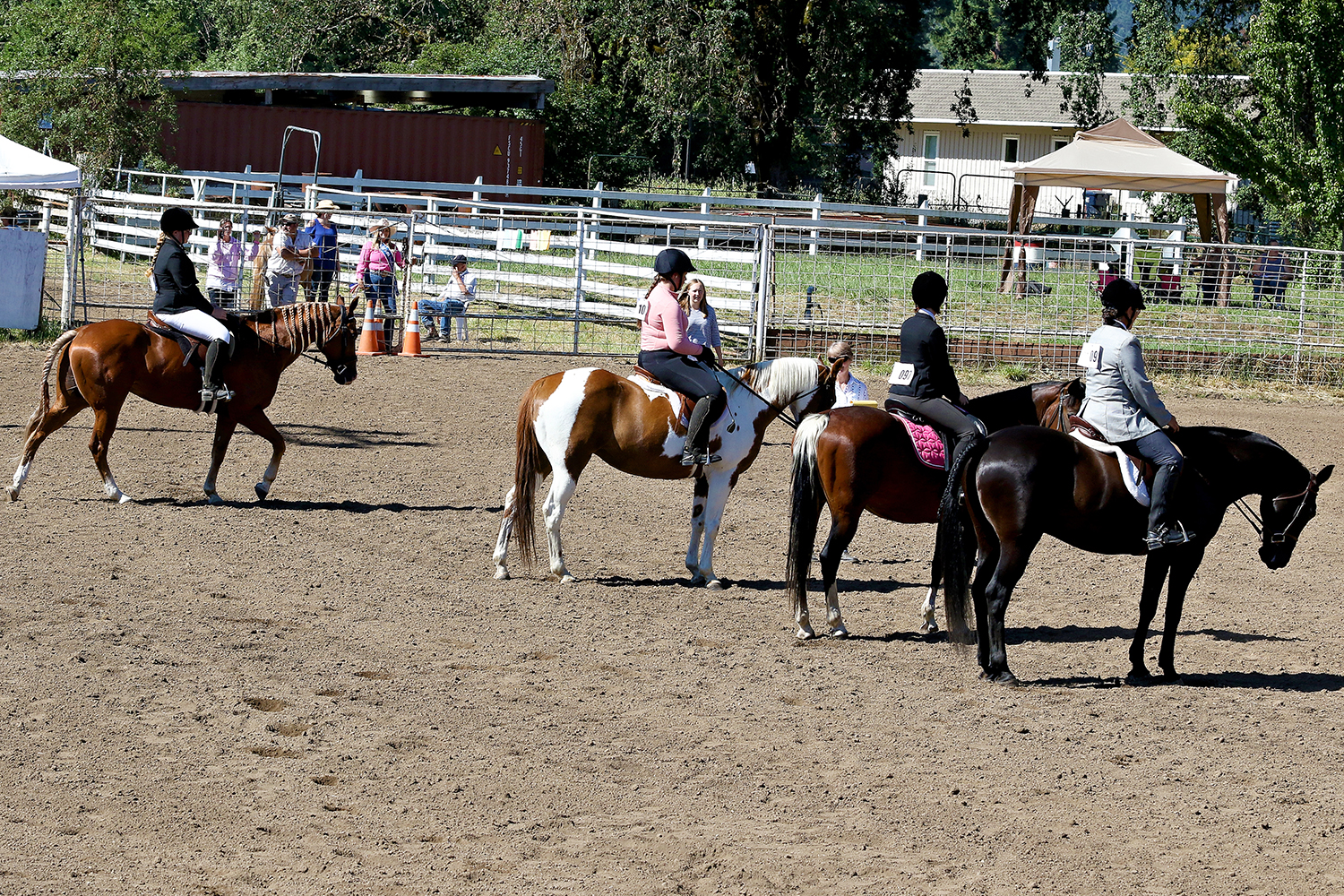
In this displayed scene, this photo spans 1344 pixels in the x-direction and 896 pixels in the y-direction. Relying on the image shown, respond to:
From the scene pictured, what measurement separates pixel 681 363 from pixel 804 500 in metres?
1.54

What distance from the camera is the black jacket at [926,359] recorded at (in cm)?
790

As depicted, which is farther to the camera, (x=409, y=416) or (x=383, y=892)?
(x=409, y=416)

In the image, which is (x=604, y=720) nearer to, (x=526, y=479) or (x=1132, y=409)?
(x=526, y=479)

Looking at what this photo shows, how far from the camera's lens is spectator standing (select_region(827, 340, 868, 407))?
Result: 9516 millimetres

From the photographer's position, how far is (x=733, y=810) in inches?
222

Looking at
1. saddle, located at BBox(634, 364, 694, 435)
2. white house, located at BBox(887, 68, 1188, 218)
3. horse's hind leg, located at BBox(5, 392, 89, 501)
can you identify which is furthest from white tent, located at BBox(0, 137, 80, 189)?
white house, located at BBox(887, 68, 1188, 218)

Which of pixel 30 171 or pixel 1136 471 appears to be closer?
pixel 1136 471

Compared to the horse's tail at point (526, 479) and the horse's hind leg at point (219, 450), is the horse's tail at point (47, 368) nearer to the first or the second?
the horse's hind leg at point (219, 450)

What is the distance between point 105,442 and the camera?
10859 mm

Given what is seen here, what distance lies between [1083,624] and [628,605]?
9.24ft

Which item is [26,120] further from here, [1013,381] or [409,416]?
[1013,381]

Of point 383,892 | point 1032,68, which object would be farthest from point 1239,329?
point 1032,68

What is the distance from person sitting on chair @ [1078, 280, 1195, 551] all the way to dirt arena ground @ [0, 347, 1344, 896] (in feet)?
3.22

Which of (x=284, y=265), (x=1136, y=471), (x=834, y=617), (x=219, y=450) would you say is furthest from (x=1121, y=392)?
(x=284, y=265)
